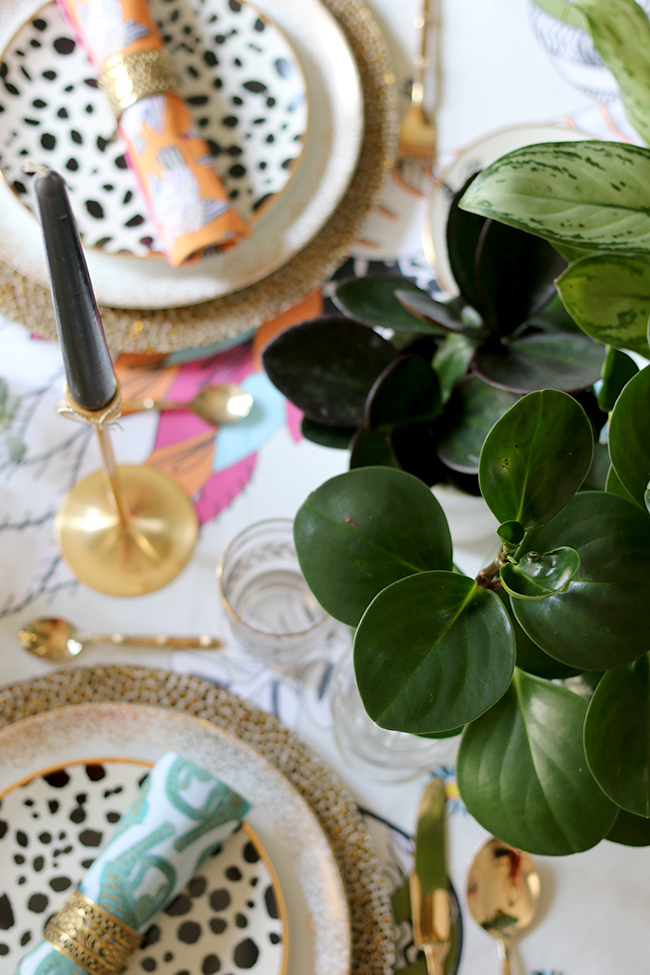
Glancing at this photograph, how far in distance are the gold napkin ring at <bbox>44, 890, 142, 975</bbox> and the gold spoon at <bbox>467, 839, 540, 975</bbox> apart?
8.6 inches

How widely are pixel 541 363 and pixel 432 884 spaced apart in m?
0.34

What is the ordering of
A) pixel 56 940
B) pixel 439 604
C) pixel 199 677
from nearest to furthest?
1. pixel 439 604
2. pixel 56 940
3. pixel 199 677

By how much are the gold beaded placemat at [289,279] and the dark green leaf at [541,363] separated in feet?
0.75

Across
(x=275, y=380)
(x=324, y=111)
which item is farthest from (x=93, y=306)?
(x=324, y=111)

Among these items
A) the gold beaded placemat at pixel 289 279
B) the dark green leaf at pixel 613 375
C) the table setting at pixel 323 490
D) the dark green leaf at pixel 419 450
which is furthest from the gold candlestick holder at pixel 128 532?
the dark green leaf at pixel 613 375

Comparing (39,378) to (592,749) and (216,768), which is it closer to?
(216,768)

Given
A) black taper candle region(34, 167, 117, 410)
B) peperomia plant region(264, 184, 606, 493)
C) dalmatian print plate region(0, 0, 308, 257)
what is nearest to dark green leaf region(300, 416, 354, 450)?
peperomia plant region(264, 184, 606, 493)

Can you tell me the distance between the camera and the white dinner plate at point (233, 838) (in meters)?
0.44

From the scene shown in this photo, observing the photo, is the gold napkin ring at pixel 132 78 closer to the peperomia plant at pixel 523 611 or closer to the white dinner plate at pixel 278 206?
the white dinner plate at pixel 278 206

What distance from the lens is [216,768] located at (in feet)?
1.56

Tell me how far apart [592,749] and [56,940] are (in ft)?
0.99

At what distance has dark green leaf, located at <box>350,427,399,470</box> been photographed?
417 millimetres

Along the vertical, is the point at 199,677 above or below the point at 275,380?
below

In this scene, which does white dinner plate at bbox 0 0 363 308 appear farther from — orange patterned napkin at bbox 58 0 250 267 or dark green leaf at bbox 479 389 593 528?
dark green leaf at bbox 479 389 593 528
